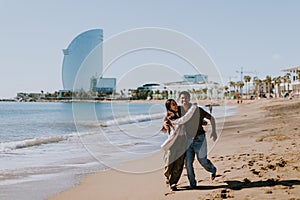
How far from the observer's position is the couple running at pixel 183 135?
5988 millimetres

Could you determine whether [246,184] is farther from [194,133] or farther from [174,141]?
[174,141]

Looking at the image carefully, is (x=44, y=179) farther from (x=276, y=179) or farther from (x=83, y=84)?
(x=276, y=179)

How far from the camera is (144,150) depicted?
13844 mm

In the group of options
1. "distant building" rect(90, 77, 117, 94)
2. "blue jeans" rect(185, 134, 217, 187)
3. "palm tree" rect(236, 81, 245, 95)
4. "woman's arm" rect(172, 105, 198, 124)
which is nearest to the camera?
"woman's arm" rect(172, 105, 198, 124)

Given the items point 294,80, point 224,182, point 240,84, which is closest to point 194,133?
point 224,182

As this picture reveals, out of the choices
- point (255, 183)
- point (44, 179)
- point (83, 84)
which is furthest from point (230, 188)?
point (83, 84)

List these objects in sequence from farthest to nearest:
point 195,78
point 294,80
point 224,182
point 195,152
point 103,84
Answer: point 294,80 < point 103,84 < point 195,78 < point 224,182 < point 195,152

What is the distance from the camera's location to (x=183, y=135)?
608 cm

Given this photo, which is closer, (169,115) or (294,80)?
(169,115)

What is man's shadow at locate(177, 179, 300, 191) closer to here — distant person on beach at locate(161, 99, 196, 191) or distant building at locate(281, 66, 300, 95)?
distant person on beach at locate(161, 99, 196, 191)

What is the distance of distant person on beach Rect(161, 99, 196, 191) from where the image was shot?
600cm

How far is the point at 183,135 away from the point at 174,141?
174 millimetres

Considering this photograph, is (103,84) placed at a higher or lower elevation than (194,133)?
higher

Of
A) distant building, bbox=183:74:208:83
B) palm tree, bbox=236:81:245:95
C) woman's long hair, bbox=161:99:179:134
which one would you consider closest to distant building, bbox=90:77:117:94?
distant building, bbox=183:74:208:83
